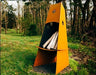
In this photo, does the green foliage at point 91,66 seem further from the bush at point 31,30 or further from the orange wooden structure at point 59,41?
the bush at point 31,30

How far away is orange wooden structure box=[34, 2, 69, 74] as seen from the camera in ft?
11.7

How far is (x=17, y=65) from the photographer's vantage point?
363cm

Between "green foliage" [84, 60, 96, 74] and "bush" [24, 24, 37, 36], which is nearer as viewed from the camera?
"green foliage" [84, 60, 96, 74]

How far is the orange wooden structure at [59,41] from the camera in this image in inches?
141

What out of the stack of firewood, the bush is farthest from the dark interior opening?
the bush

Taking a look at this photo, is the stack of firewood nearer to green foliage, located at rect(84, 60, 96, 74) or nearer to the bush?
green foliage, located at rect(84, 60, 96, 74)

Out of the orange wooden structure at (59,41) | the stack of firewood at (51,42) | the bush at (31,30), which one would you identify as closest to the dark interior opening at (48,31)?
the orange wooden structure at (59,41)

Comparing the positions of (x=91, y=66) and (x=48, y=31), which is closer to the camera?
(x=48, y=31)

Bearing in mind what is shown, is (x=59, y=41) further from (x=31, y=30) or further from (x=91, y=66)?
(x=31, y=30)

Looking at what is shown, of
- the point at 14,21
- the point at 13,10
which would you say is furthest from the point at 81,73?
the point at 14,21

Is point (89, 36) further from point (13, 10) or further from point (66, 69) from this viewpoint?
point (13, 10)

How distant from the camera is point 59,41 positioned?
357 centimetres

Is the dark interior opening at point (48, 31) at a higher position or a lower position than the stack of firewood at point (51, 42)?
higher

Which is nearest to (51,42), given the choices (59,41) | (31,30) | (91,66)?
(59,41)
